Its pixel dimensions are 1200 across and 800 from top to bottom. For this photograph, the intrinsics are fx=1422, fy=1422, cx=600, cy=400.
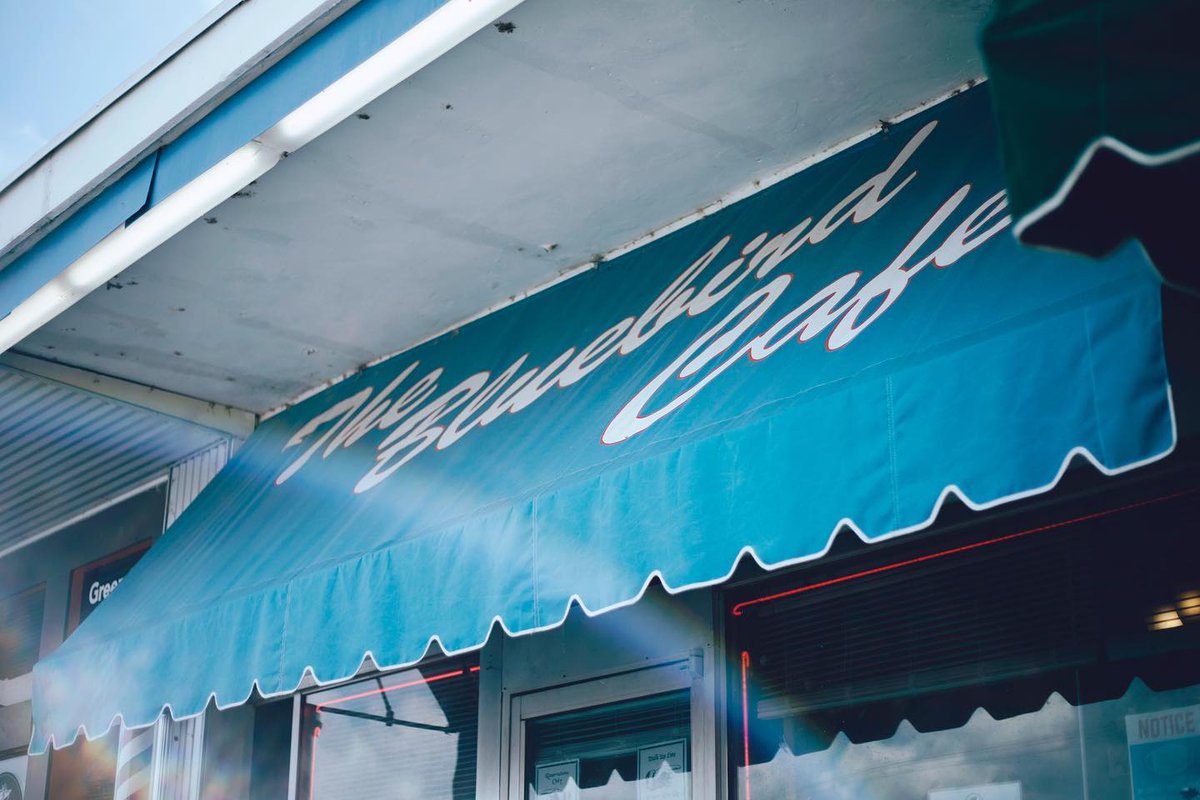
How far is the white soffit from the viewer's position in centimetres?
462

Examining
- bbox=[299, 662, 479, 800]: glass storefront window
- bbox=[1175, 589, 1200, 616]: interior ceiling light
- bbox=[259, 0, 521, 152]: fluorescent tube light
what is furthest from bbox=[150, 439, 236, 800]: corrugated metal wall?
bbox=[1175, 589, 1200, 616]: interior ceiling light

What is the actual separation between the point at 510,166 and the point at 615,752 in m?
2.33

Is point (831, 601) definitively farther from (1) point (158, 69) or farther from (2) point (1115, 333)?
(1) point (158, 69)

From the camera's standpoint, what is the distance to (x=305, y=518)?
20.2 feet

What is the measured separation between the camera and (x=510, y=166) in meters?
5.38

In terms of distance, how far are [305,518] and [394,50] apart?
239 cm

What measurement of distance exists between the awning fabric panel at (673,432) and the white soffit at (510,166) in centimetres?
17

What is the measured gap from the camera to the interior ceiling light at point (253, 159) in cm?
439

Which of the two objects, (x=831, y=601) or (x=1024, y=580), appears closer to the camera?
(x=1024, y=580)

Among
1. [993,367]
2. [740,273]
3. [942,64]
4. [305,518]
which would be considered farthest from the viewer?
[305,518]

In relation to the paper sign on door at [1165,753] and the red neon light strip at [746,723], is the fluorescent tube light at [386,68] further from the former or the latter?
the paper sign on door at [1165,753]

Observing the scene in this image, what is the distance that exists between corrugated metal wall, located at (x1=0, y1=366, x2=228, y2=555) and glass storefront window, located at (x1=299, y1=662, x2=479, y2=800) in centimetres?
172

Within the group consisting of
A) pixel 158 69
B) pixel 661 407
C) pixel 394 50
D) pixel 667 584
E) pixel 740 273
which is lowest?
pixel 667 584

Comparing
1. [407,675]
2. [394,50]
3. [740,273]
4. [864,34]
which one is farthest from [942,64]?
[407,675]
